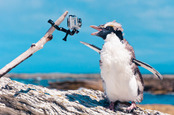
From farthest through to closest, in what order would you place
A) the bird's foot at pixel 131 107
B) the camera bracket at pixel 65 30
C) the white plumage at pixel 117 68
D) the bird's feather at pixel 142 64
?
the bird's foot at pixel 131 107 → the bird's feather at pixel 142 64 → the camera bracket at pixel 65 30 → the white plumage at pixel 117 68

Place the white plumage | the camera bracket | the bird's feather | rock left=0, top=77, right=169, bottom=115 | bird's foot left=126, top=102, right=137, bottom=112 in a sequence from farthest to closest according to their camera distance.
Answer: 1. bird's foot left=126, top=102, right=137, bottom=112
2. the bird's feather
3. rock left=0, top=77, right=169, bottom=115
4. the camera bracket
5. the white plumage

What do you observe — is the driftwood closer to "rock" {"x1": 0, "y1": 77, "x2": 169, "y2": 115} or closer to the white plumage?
"rock" {"x1": 0, "y1": 77, "x2": 169, "y2": 115}

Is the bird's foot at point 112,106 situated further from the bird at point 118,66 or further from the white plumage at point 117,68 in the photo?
the white plumage at point 117,68

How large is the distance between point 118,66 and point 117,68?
5 cm

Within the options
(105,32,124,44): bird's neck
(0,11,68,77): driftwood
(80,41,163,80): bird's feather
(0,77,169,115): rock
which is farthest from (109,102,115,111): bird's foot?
(0,11,68,77): driftwood

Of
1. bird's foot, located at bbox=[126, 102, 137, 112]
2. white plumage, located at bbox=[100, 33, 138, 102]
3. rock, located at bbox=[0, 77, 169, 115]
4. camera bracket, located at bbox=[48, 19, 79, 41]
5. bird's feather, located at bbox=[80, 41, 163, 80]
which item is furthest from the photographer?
bird's foot, located at bbox=[126, 102, 137, 112]

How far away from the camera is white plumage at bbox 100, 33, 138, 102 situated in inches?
205

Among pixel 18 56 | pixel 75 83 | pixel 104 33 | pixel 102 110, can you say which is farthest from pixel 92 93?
pixel 75 83

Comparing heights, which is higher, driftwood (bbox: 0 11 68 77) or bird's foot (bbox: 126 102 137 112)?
driftwood (bbox: 0 11 68 77)

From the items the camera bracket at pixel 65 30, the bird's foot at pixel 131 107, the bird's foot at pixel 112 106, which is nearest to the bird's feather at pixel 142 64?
the camera bracket at pixel 65 30

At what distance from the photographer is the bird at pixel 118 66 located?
523cm

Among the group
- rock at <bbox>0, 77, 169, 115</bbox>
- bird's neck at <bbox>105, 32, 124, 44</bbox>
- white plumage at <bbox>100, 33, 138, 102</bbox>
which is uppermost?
bird's neck at <bbox>105, 32, 124, 44</bbox>

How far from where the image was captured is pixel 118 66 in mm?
5203

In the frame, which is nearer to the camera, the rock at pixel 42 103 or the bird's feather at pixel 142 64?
the rock at pixel 42 103
